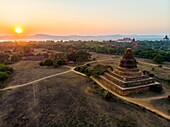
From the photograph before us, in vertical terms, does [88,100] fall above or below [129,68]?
below

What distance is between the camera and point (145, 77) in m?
32.8

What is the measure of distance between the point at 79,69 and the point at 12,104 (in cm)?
2372

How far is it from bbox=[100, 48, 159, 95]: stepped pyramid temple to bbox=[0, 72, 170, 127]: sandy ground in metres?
3.68

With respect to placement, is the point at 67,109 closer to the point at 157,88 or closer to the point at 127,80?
the point at 127,80

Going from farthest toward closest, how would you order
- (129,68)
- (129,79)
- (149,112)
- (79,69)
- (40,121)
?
(79,69), (129,68), (129,79), (149,112), (40,121)

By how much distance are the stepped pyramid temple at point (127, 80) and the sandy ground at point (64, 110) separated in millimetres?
3679

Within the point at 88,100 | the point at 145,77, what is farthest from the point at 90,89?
the point at 145,77

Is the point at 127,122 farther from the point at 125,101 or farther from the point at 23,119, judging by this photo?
the point at 23,119

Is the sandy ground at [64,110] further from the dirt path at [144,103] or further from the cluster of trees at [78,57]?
the cluster of trees at [78,57]

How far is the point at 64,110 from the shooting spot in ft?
76.6

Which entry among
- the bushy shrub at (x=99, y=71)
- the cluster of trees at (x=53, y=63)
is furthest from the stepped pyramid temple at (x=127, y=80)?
the cluster of trees at (x=53, y=63)

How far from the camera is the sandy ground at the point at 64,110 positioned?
67.4ft

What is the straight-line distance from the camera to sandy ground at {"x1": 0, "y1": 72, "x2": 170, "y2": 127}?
20.5 m

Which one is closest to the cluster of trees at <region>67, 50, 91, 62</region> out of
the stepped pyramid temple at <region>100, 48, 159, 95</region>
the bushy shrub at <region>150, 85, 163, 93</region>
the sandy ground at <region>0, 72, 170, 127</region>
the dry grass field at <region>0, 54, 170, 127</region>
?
the stepped pyramid temple at <region>100, 48, 159, 95</region>
